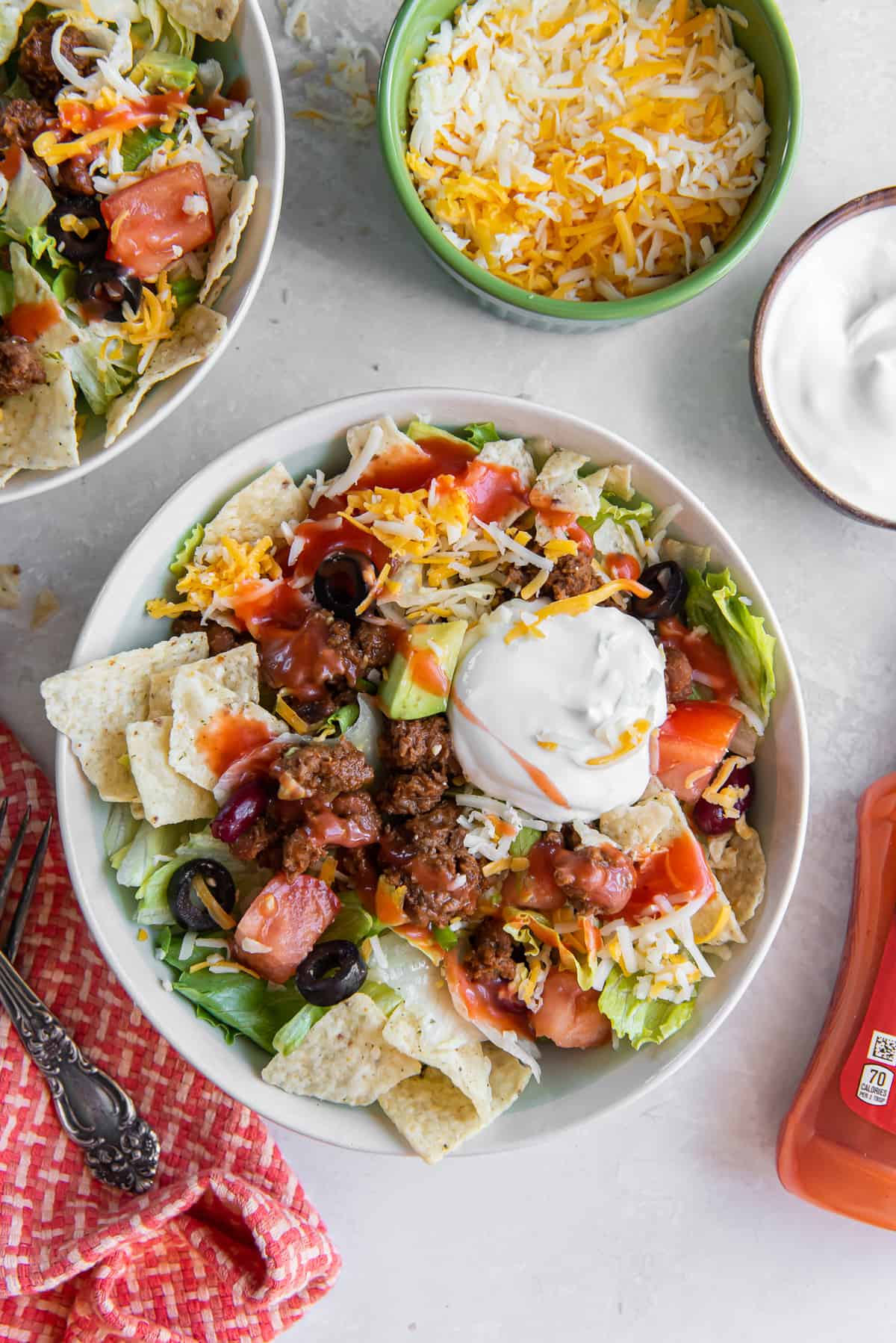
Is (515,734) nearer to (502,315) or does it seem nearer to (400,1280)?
(502,315)

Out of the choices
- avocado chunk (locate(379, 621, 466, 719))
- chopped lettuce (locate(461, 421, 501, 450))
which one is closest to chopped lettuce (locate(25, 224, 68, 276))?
chopped lettuce (locate(461, 421, 501, 450))

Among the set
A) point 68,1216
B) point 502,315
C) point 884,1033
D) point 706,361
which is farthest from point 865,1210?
point 502,315

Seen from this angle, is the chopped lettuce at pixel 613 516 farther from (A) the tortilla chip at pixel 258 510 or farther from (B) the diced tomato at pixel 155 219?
(B) the diced tomato at pixel 155 219

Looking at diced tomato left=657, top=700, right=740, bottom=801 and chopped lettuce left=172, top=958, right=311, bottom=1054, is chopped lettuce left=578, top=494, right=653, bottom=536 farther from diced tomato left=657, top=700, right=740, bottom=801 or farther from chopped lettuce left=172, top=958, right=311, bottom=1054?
chopped lettuce left=172, top=958, right=311, bottom=1054

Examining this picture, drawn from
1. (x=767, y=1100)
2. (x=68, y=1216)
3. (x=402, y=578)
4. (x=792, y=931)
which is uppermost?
(x=402, y=578)

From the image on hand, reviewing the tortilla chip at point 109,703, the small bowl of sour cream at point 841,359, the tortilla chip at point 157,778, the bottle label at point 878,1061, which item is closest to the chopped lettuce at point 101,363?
the tortilla chip at point 109,703

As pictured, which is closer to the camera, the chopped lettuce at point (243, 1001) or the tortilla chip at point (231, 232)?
the tortilla chip at point (231, 232)
